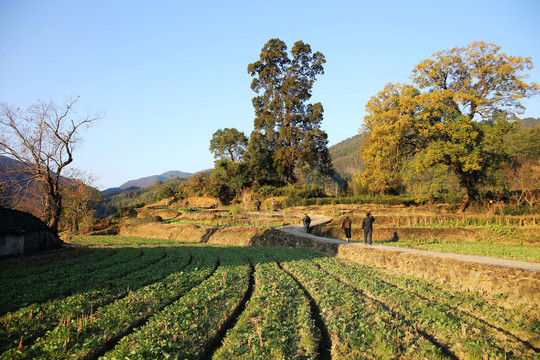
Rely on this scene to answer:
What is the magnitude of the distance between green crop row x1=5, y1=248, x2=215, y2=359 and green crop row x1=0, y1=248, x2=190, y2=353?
30 cm

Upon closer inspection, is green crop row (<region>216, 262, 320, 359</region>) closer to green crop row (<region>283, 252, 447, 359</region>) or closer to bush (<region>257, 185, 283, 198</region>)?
green crop row (<region>283, 252, 447, 359</region>)

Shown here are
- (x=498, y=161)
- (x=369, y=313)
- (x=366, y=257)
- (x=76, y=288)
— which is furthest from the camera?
(x=498, y=161)

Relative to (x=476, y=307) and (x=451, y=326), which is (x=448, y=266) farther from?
(x=451, y=326)

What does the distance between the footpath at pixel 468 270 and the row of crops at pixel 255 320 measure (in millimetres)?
647

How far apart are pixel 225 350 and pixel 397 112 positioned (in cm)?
2951

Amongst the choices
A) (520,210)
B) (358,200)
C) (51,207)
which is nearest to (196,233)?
(51,207)

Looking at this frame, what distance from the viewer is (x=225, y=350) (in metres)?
A: 5.73

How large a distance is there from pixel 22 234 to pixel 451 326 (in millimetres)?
19932

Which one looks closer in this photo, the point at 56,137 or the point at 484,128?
the point at 56,137

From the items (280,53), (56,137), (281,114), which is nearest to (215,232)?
(56,137)

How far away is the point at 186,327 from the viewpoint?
21.6 ft

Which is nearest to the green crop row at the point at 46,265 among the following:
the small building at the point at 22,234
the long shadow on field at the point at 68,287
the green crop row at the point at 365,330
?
the long shadow on field at the point at 68,287

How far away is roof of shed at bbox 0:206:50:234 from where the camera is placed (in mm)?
14767

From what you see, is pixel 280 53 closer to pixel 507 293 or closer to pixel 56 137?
pixel 56 137
